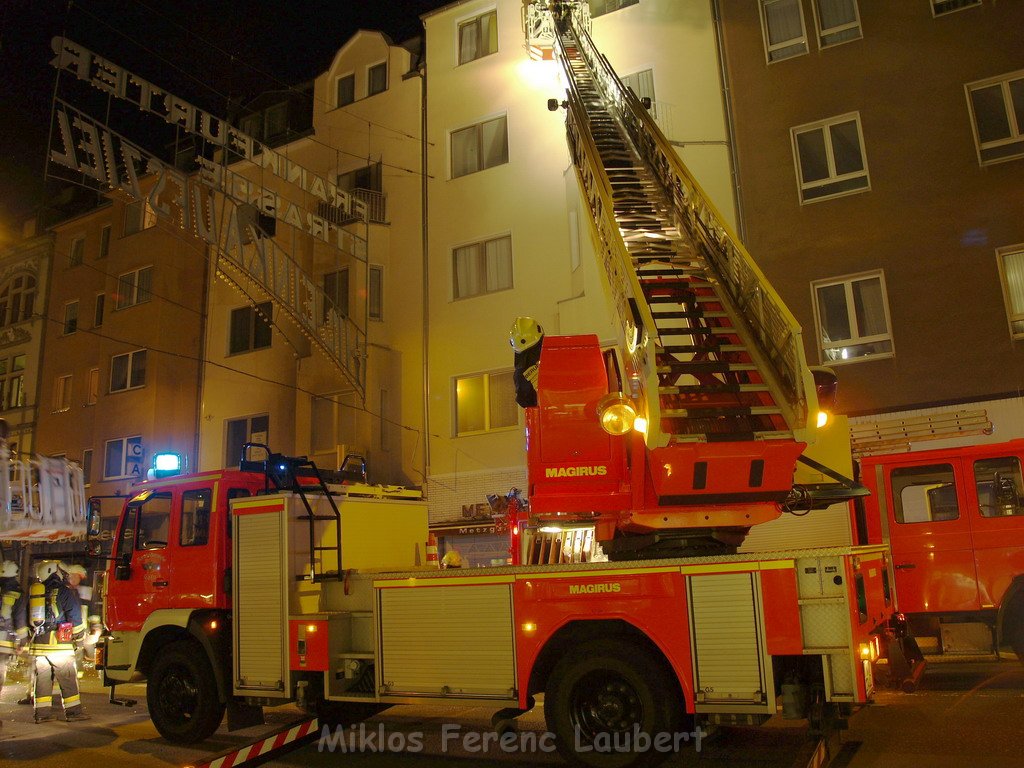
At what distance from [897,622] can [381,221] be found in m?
16.7

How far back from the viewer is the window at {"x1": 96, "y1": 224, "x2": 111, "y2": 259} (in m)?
26.7

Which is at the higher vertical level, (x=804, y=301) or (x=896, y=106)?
(x=896, y=106)

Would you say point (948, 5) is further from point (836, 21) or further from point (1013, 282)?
point (1013, 282)

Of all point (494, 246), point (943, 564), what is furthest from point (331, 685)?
point (494, 246)

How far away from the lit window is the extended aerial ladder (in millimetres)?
12552

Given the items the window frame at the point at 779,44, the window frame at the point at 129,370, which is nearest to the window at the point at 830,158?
the window frame at the point at 779,44

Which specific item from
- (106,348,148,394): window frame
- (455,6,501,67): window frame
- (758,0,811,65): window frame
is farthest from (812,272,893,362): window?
(106,348,148,394): window frame

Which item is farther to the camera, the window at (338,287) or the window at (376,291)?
the window at (338,287)

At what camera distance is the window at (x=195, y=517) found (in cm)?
861

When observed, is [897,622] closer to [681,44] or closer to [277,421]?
[681,44]

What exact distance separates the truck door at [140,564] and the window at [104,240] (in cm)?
2057

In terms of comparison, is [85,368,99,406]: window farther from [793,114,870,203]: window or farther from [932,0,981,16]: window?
[932,0,981,16]: window

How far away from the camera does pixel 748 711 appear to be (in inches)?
225

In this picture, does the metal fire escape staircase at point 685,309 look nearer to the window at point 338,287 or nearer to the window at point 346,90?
the window at point 338,287
